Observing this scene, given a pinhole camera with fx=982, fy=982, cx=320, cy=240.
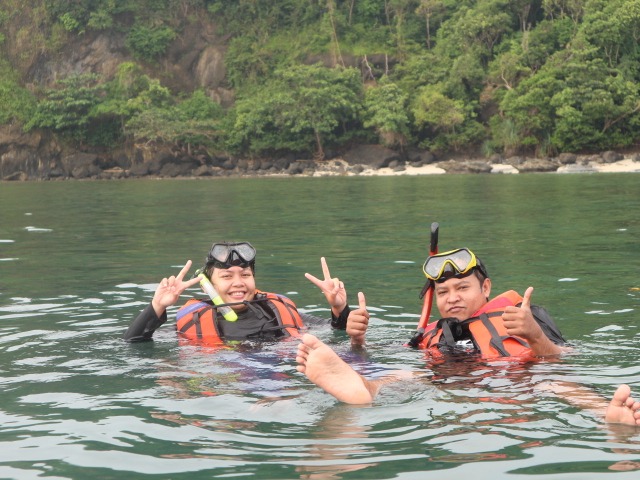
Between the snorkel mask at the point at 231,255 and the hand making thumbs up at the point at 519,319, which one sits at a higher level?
the snorkel mask at the point at 231,255

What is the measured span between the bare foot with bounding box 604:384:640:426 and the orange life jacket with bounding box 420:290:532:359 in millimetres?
1562

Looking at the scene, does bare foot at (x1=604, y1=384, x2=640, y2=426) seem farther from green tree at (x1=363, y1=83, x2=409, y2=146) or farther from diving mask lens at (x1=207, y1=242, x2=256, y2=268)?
green tree at (x1=363, y1=83, x2=409, y2=146)

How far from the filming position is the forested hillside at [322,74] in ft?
148

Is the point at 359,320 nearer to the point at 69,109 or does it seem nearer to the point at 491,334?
the point at 491,334

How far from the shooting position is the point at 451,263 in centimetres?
644

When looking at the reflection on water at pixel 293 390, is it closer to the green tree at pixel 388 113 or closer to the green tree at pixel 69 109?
the green tree at pixel 388 113

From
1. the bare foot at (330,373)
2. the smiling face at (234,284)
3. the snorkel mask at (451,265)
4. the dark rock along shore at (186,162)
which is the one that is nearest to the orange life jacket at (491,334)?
the snorkel mask at (451,265)

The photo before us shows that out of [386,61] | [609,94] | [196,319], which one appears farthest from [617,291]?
[386,61]

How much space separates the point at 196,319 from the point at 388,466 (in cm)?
326

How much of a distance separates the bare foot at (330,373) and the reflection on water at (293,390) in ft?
0.31

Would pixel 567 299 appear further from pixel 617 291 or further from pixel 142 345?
pixel 142 345

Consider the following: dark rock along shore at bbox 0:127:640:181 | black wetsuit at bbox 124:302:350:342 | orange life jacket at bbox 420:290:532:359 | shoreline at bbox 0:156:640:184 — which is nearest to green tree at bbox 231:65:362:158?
dark rock along shore at bbox 0:127:640:181

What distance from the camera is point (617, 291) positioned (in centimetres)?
952

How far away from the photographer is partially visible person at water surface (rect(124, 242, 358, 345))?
7117 mm
